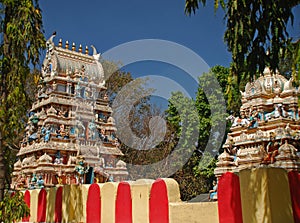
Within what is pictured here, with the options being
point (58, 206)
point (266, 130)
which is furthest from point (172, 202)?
point (266, 130)

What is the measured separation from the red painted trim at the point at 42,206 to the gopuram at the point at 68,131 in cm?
760

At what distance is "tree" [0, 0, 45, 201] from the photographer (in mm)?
5676

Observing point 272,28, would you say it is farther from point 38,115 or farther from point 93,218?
point 38,115

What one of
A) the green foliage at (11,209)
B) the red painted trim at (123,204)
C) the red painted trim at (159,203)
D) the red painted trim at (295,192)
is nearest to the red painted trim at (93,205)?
the red painted trim at (123,204)

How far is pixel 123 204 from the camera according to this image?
5.88 meters

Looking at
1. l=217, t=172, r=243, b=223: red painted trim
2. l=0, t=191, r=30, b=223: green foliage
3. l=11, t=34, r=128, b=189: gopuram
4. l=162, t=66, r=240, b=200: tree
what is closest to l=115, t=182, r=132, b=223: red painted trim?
l=0, t=191, r=30, b=223: green foliage

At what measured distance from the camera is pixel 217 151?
21.3m

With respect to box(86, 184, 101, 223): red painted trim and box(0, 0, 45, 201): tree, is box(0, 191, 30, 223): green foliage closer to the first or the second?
box(0, 0, 45, 201): tree

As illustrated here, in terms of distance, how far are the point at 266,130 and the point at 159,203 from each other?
8792 millimetres

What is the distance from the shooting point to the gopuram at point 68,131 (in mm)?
16047

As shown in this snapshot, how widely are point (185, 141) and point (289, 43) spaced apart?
17.9 metres

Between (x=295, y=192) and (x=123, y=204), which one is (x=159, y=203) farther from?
(x=295, y=192)

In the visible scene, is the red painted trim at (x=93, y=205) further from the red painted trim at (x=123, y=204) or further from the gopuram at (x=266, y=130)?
the gopuram at (x=266, y=130)

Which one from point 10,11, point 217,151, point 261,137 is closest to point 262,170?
point 10,11
